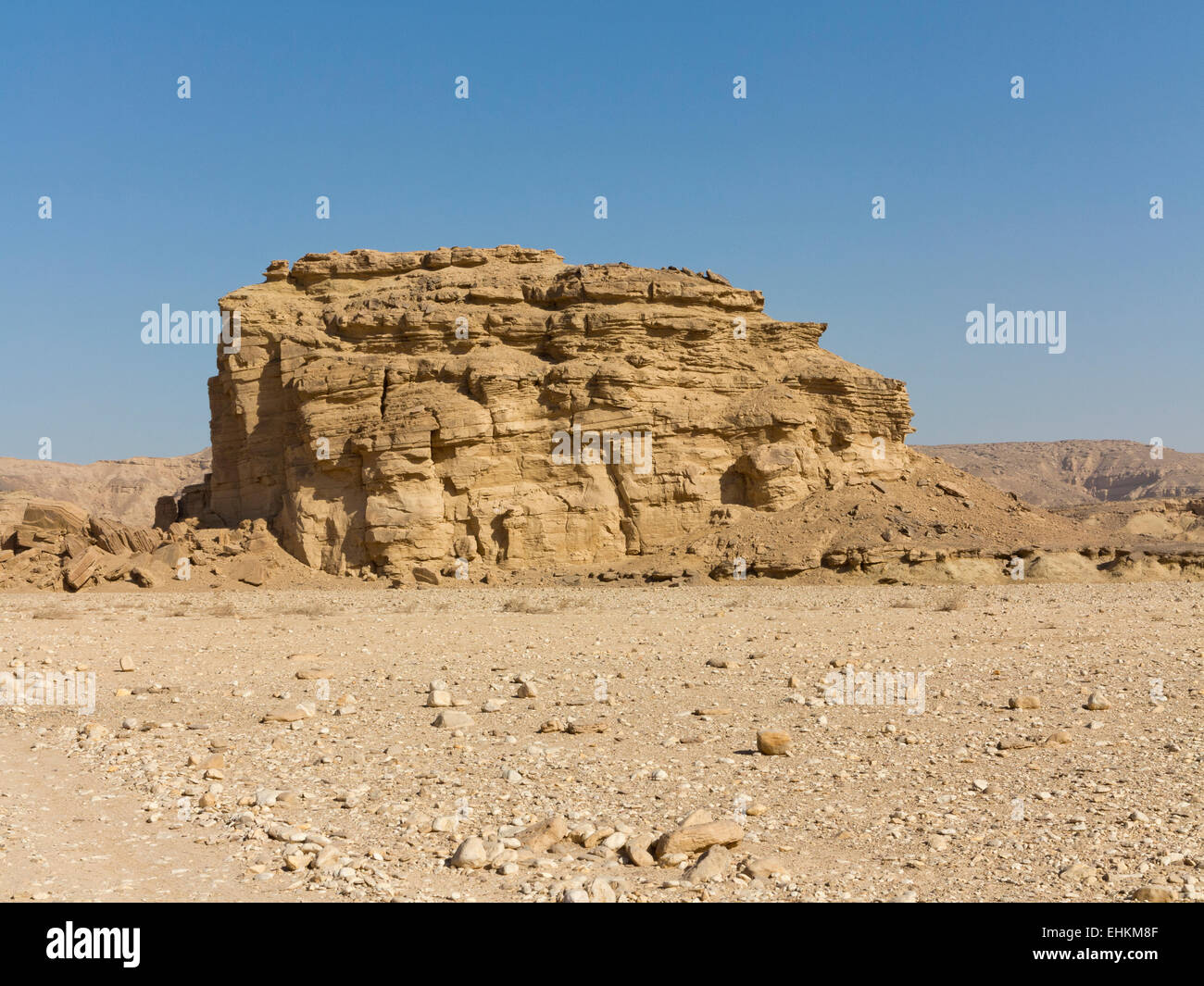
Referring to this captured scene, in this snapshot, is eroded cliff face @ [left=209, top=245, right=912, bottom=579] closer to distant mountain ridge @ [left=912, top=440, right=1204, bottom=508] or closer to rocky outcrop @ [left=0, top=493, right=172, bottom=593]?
rocky outcrop @ [left=0, top=493, right=172, bottom=593]

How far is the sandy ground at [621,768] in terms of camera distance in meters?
5.41

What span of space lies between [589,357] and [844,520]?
30.6 ft

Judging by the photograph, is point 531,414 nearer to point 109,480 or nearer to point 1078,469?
point 109,480

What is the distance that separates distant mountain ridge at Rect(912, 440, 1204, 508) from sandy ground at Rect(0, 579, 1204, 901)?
91.3m

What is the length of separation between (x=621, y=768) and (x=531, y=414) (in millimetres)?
22552

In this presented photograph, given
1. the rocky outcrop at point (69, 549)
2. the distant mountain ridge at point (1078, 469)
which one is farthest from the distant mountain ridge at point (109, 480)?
the distant mountain ridge at point (1078, 469)

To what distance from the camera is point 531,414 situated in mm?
29734

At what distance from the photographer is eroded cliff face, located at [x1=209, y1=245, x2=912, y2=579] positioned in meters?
29.1

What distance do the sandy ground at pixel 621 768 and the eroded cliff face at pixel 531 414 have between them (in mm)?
13005

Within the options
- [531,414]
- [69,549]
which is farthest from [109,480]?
[531,414]

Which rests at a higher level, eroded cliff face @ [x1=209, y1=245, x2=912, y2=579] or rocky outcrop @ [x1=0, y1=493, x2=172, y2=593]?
eroded cliff face @ [x1=209, y1=245, x2=912, y2=579]

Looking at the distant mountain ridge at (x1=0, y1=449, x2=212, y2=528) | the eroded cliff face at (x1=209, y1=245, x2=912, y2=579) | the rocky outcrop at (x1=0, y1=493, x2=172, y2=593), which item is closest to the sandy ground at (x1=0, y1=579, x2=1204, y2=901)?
the rocky outcrop at (x1=0, y1=493, x2=172, y2=593)

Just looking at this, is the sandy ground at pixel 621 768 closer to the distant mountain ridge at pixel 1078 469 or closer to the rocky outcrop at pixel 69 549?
the rocky outcrop at pixel 69 549
